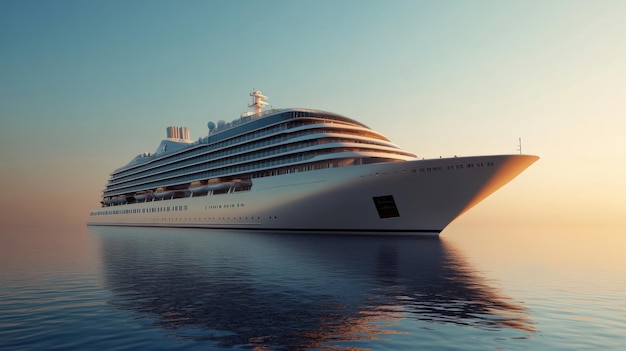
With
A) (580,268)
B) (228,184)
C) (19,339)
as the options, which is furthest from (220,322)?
(228,184)

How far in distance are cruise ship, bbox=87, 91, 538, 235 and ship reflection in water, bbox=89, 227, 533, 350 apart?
10.3 metres

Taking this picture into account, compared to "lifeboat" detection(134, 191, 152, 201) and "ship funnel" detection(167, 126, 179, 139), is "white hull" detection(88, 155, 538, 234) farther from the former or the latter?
"ship funnel" detection(167, 126, 179, 139)

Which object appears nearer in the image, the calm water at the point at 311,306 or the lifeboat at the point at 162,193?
the calm water at the point at 311,306

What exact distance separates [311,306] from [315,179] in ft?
85.9

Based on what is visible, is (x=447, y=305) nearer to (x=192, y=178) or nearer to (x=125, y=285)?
(x=125, y=285)

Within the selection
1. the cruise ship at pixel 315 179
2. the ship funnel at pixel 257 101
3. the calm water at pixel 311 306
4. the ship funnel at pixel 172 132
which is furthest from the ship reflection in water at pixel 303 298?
the ship funnel at pixel 172 132

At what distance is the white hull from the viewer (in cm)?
3238

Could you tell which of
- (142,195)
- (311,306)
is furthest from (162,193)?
(311,306)

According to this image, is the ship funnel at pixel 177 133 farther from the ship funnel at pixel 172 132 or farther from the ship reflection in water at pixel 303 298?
the ship reflection in water at pixel 303 298

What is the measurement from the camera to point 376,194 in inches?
1380

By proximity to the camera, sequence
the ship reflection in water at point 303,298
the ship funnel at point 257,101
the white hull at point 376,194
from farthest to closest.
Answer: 1. the ship funnel at point 257,101
2. the white hull at point 376,194
3. the ship reflection in water at point 303,298

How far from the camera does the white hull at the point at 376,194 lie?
106 feet

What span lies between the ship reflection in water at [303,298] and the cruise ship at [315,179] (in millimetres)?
10318

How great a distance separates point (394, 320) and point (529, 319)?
4418mm
